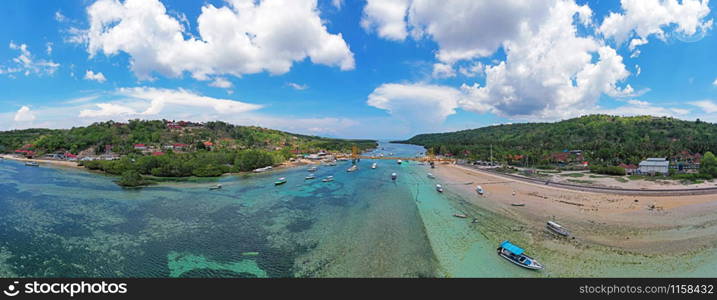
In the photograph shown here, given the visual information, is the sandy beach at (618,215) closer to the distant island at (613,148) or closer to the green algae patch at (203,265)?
the green algae patch at (203,265)

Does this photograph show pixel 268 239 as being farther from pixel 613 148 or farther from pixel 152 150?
pixel 613 148

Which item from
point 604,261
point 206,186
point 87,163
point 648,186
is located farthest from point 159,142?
point 648,186

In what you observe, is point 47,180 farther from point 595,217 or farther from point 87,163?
point 595,217

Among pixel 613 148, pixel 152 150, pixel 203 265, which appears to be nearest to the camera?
pixel 203 265

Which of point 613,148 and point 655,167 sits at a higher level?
point 613,148

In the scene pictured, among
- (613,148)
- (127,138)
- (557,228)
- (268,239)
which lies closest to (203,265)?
(268,239)

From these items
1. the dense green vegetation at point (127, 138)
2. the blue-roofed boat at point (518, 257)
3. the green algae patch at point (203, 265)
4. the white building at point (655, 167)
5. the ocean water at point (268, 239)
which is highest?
the dense green vegetation at point (127, 138)

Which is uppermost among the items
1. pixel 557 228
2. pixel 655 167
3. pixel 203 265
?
pixel 655 167

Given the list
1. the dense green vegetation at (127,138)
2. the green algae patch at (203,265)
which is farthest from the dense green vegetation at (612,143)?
the green algae patch at (203,265)
